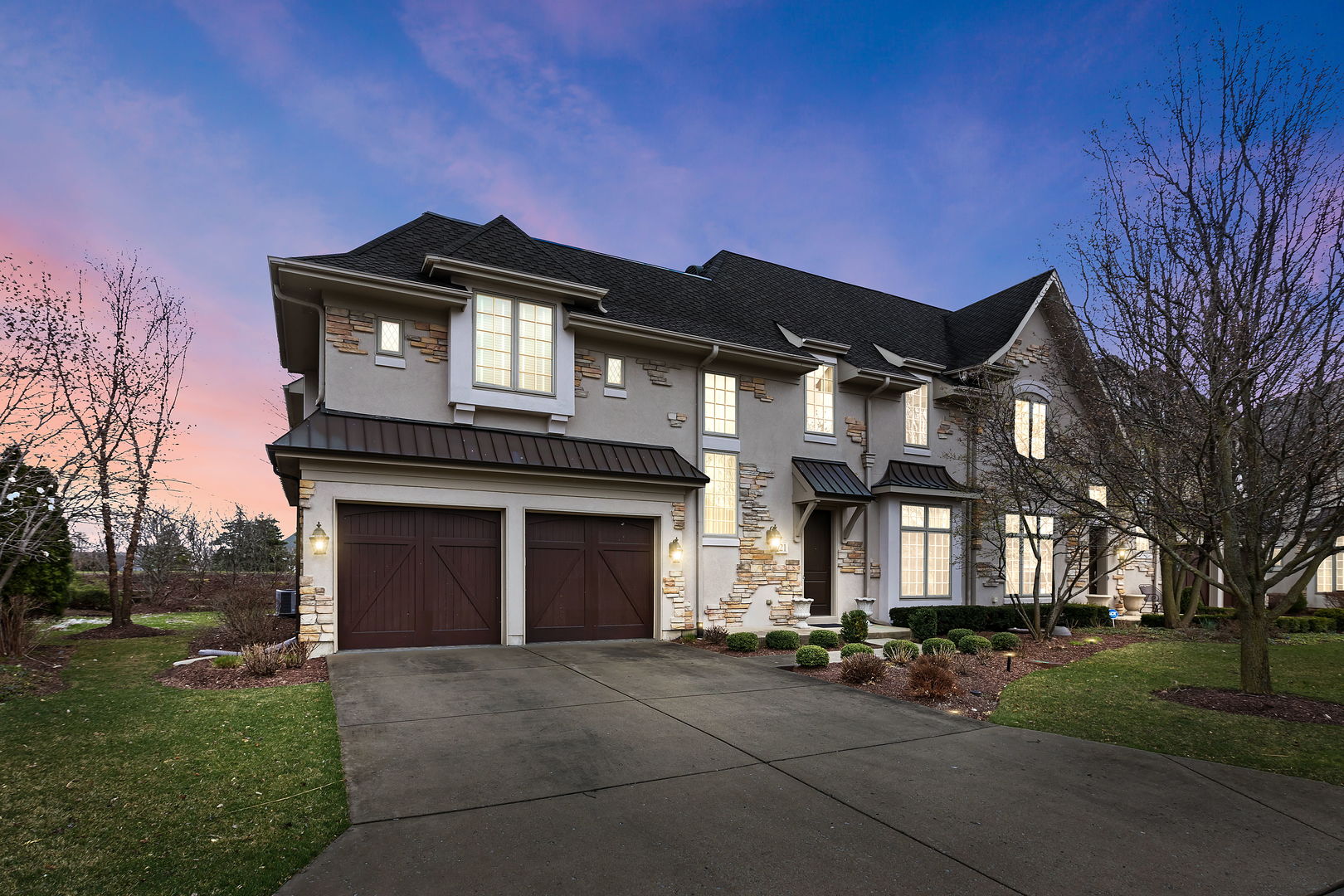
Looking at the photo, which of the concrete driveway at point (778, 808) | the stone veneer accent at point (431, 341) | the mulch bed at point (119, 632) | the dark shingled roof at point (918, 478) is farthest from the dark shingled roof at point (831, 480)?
the mulch bed at point (119, 632)

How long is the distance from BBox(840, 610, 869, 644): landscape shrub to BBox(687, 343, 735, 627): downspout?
3.06 meters

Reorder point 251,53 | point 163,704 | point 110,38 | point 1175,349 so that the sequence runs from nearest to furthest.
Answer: point 163,704 < point 1175,349 < point 110,38 < point 251,53

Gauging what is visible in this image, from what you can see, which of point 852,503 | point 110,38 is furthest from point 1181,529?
point 110,38

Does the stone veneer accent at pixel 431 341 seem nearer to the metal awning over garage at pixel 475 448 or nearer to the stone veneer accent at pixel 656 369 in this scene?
the metal awning over garage at pixel 475 448

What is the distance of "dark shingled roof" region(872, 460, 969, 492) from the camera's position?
16453 millimetres

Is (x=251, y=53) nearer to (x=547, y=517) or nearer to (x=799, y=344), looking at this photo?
(x=547, y=517)

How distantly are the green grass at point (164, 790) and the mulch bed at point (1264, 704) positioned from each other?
31.6 feet

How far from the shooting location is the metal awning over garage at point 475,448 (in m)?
10.6

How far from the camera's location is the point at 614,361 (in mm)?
13820

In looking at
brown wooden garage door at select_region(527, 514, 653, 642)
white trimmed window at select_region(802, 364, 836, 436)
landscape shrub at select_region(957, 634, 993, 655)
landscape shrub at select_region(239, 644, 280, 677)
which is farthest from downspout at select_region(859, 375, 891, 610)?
landscape shrub at select_region(239, 644, 280, 677)

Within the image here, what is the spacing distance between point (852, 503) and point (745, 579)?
3166mm

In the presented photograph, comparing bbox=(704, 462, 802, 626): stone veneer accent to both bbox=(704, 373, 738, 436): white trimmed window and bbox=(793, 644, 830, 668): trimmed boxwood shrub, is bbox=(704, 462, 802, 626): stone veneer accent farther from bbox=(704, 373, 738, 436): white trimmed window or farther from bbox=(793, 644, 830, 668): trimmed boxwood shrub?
bbox=(793, 644, 830, 668): trimmed boxwood shrub

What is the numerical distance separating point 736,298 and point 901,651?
9520 mm

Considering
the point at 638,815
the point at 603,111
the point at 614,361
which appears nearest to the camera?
the point at 638,815
